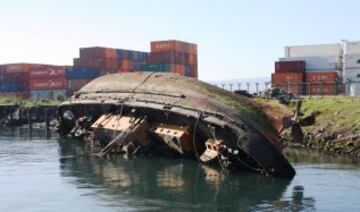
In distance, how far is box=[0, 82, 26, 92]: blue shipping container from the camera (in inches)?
4114

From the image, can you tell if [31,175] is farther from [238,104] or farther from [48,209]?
[238,104]

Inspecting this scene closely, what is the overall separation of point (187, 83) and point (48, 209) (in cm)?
1423

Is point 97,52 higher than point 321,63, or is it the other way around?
point 97,52

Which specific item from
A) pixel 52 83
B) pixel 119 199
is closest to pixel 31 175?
pixel 119 199

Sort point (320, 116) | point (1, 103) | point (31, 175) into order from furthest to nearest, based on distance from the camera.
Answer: point (1, 103), point (320, 116), point (31, 175)

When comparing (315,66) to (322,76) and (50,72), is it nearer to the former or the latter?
(322,76)

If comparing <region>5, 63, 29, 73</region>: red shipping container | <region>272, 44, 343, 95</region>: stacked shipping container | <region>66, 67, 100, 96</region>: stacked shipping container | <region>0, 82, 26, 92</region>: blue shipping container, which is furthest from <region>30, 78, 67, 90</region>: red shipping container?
<region>272, 44, 343, 95</region>: stacked shipping container

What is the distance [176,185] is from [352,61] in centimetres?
5885

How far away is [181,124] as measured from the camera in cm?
3284

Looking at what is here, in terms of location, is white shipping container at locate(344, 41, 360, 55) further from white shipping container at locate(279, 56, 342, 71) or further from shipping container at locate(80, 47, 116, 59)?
shipping container at locate(80, 47, 116, 59)

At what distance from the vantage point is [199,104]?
3116 cm

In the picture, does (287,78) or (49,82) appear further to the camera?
(49,82)

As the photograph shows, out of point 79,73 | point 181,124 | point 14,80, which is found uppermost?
point 79,73

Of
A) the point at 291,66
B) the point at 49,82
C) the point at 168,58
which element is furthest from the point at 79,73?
the point at 291,66
